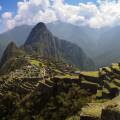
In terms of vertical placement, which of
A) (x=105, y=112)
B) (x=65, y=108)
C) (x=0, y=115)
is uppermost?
(x=105, y=112)

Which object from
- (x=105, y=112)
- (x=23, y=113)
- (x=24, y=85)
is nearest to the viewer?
(x=105, y=112)

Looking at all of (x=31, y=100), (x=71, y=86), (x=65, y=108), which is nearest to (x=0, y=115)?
(x=31, y=100)

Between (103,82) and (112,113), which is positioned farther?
(103,82)

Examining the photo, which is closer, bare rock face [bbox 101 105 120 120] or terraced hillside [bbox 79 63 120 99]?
bare rock face [bbox 101 105 120 120]

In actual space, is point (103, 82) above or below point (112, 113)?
below

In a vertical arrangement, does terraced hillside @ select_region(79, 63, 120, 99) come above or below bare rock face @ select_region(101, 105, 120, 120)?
below

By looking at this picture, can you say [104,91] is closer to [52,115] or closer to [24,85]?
[52,115]

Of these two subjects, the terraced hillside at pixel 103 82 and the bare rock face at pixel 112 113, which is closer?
the bare rock face at pixel 112 113

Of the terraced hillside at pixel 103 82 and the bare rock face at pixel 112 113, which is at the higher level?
the bare rock face at pixel 112 113
